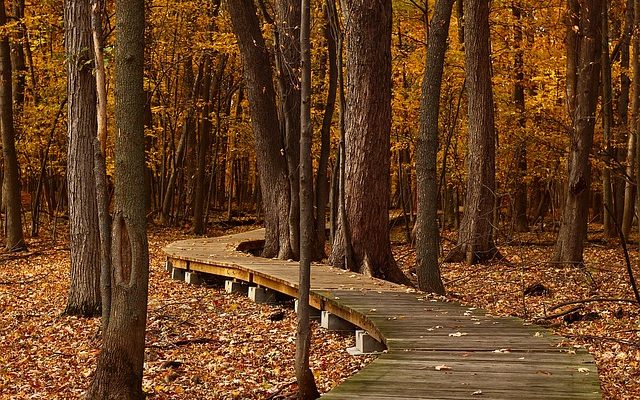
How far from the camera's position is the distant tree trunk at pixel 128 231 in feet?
22.3

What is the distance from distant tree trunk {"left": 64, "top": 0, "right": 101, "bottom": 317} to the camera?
1051cm

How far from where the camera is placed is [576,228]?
14.3 m

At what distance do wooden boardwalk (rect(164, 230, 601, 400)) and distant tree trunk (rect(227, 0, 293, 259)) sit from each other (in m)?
4.20

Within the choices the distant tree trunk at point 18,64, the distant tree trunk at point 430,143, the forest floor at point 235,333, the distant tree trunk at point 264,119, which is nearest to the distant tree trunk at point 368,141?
the forest floor at point 235,333

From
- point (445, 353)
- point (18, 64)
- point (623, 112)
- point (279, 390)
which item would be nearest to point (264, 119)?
point (279, 390)

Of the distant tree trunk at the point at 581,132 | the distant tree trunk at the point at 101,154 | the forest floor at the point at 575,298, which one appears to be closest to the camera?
the forest floor at the point at 575,298

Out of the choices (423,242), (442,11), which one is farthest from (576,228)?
(442,11)

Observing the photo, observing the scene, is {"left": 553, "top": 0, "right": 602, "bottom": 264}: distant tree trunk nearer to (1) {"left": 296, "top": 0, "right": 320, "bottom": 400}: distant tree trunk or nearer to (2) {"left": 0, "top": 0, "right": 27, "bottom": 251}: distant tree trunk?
(1) {"left": 296, "top": 0, "right": 320, "bottom": 400}: distant tree trunk

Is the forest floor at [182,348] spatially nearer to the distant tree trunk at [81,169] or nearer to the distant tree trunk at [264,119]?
the distant tree trunk at [81,169]

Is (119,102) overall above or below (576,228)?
above

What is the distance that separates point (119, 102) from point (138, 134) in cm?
34

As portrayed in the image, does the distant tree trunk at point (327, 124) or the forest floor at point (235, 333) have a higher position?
the distant tree trunk at point (327, 124)

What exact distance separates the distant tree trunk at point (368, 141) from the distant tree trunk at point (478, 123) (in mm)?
4229

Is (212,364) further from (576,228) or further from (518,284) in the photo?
(576,228)
